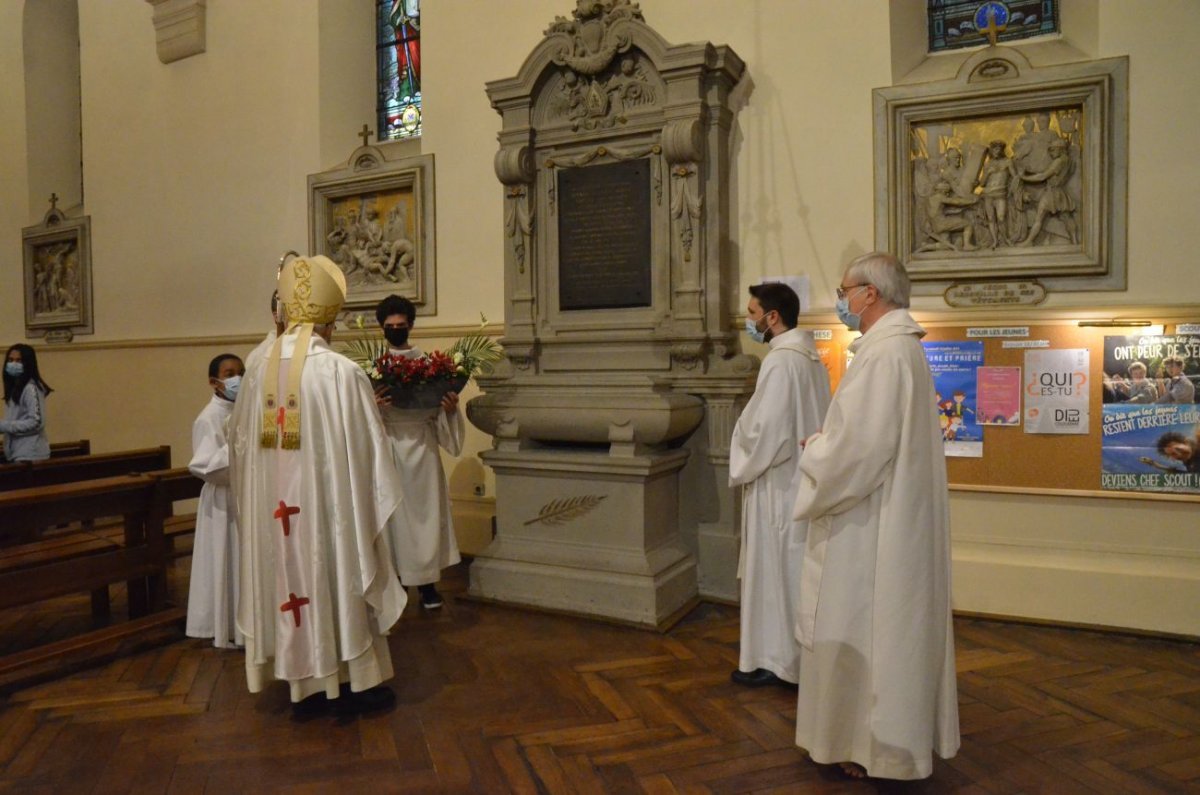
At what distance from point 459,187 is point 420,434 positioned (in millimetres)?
2447

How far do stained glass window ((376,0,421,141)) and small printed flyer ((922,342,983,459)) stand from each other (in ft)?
16.2

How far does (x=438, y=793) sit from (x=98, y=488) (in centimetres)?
268

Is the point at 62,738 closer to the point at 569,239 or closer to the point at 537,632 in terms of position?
the point at 537,632

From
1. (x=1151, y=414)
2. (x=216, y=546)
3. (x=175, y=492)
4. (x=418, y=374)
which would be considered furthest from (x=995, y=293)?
(x=175, y=492)

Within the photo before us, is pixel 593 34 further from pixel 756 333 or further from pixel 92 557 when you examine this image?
pixel 92 557

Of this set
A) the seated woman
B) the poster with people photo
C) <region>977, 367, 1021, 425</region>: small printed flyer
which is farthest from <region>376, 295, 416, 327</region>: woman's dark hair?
the poster with people photo

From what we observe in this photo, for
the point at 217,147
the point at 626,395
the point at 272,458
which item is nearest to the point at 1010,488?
the point at 626,395

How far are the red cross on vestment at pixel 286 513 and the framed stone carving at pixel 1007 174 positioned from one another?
367cm

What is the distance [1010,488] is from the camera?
16.0ft

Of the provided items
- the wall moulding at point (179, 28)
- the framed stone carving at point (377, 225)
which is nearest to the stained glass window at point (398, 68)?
the framed stone carving at point (377, 225)

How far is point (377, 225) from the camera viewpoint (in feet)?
23.6

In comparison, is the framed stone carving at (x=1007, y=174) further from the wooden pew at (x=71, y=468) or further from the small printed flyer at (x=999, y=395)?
the wooden pew at (x=71, y=468)

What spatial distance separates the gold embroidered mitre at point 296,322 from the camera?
339cm

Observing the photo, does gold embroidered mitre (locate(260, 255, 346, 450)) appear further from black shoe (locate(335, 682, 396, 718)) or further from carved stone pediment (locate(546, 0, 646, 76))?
carved stone pediment (locate(546, 0, 646, 76))
